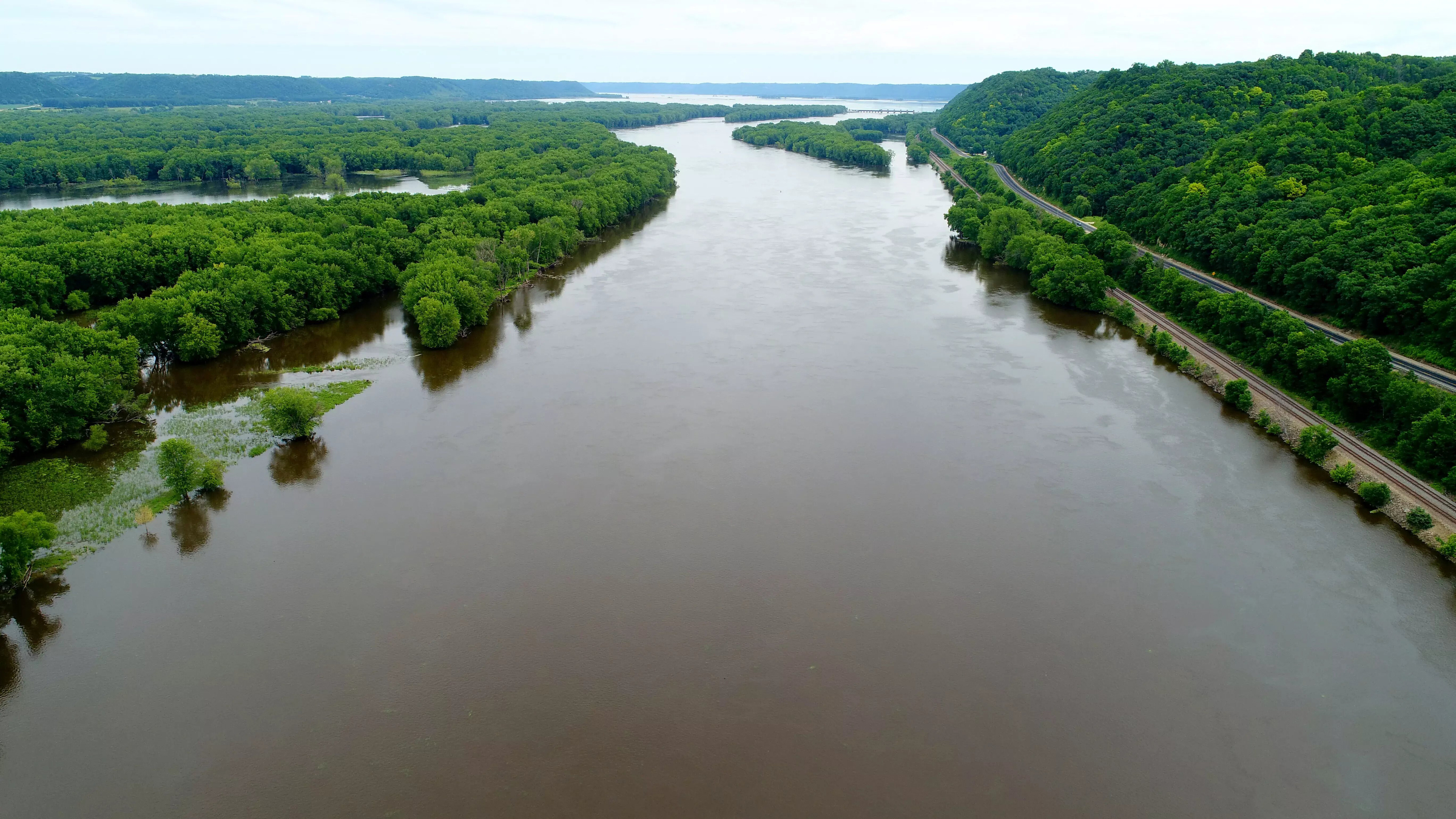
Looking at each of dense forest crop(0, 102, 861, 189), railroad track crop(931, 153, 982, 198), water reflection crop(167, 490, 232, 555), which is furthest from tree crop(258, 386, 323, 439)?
dense forest crop(0, 102, 861, 189)

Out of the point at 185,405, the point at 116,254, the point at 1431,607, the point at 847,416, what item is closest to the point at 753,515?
the point at 847,416

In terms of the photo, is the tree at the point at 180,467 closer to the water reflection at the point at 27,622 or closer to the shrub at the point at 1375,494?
the water reflection at the point at 27,622

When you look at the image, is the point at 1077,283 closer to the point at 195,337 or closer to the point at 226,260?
the point at 195,337

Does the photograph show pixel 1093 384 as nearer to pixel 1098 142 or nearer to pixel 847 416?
pixel 847 416

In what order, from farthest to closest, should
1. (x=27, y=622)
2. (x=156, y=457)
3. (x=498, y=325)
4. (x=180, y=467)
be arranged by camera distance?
1. (x=498, y=325)
2. (x=156, y=457)
3. (x=180, y=467)
4. (x=27, y=622)

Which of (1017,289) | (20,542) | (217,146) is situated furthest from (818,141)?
(20,542)

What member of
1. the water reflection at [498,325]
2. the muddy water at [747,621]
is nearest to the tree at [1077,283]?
the muddy water at [747,621]
